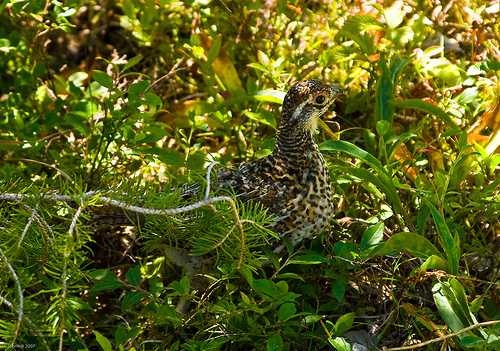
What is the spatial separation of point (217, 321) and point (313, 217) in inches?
23.0

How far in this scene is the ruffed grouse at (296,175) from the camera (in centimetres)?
317

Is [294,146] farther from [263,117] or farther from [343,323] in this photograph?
[343,323]

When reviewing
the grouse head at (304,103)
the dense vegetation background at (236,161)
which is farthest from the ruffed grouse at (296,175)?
the dense vegetation background at (236,161)

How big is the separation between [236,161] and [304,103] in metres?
0.66

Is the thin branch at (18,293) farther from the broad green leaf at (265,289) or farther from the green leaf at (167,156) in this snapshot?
the green leaf at (167,156)

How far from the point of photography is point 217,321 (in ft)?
9.23

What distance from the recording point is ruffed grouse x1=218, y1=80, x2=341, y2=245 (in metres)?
3.17

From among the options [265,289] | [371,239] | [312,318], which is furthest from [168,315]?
[371,239]

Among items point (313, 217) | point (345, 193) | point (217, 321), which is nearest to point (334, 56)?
point (345, 193)

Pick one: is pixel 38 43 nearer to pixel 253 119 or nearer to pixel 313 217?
pixel 253 119

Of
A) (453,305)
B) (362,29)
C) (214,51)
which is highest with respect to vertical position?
(362,29)

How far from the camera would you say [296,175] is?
3252 mm

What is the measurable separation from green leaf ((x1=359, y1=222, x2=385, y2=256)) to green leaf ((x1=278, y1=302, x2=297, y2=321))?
35 centimetres

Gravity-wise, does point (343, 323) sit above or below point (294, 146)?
below
